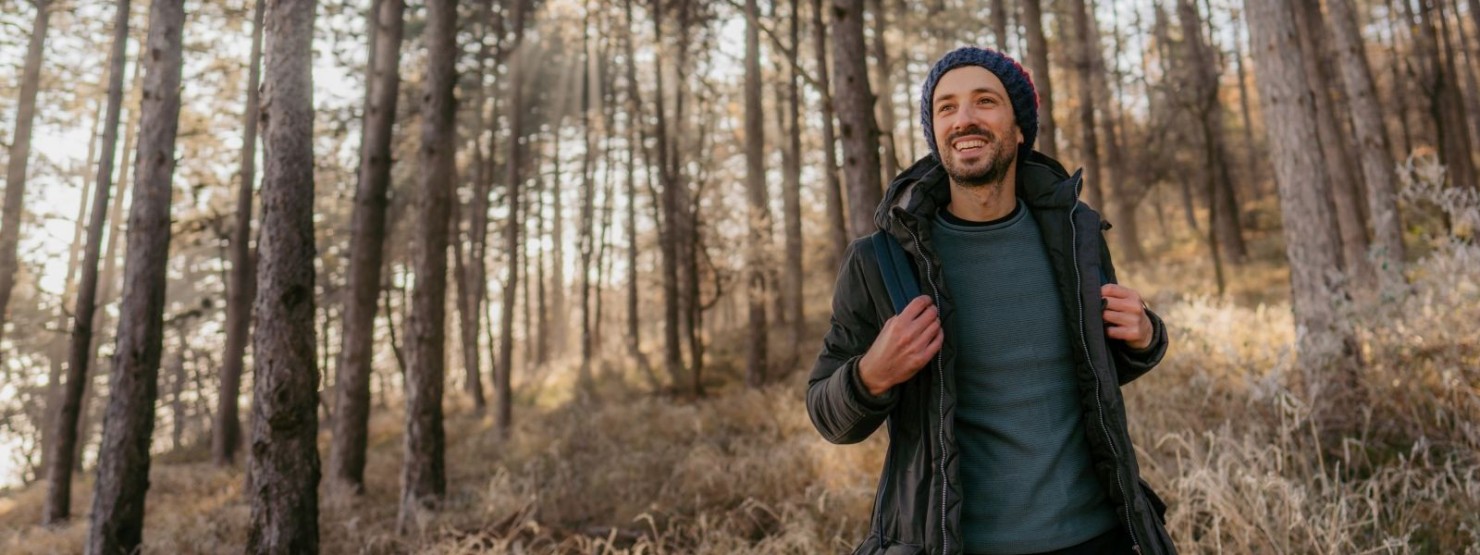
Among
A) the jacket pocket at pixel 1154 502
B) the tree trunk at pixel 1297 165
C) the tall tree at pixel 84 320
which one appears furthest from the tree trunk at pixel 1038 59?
the tall tree at pixel 84 320

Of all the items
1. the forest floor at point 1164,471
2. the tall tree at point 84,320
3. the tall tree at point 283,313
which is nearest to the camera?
the forest floor at point 1164,471

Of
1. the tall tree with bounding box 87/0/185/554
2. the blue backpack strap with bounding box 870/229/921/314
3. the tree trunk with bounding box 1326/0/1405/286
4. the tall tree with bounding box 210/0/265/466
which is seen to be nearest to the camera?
the blue backpack strap with bounding box 870/229/921/314

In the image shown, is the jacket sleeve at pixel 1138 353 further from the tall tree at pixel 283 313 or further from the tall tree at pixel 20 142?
the tall tree at pixel 20 142

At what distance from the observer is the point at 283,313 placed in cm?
474

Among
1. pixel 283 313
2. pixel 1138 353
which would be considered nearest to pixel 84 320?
pixel 283 313

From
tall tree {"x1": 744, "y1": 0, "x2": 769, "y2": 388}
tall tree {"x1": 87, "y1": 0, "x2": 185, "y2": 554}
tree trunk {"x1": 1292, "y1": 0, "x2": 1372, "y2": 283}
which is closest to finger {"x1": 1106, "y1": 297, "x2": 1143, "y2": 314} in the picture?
tree trunk {"x1": 1292, "y1": 0, "x2": 1372, "y2": 283}

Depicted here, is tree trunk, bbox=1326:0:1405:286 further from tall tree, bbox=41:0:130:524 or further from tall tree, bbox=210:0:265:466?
tall tree, bbox=41:0:130:524

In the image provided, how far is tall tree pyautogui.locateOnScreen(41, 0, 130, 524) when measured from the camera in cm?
1032

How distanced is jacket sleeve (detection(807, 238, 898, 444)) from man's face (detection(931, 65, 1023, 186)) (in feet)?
0.99

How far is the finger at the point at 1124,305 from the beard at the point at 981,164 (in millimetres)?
393

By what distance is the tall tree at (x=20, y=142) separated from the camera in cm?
1325

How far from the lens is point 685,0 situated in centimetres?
1399

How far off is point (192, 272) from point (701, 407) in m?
22.1

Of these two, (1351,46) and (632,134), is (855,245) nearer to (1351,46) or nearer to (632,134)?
(1351,46)
